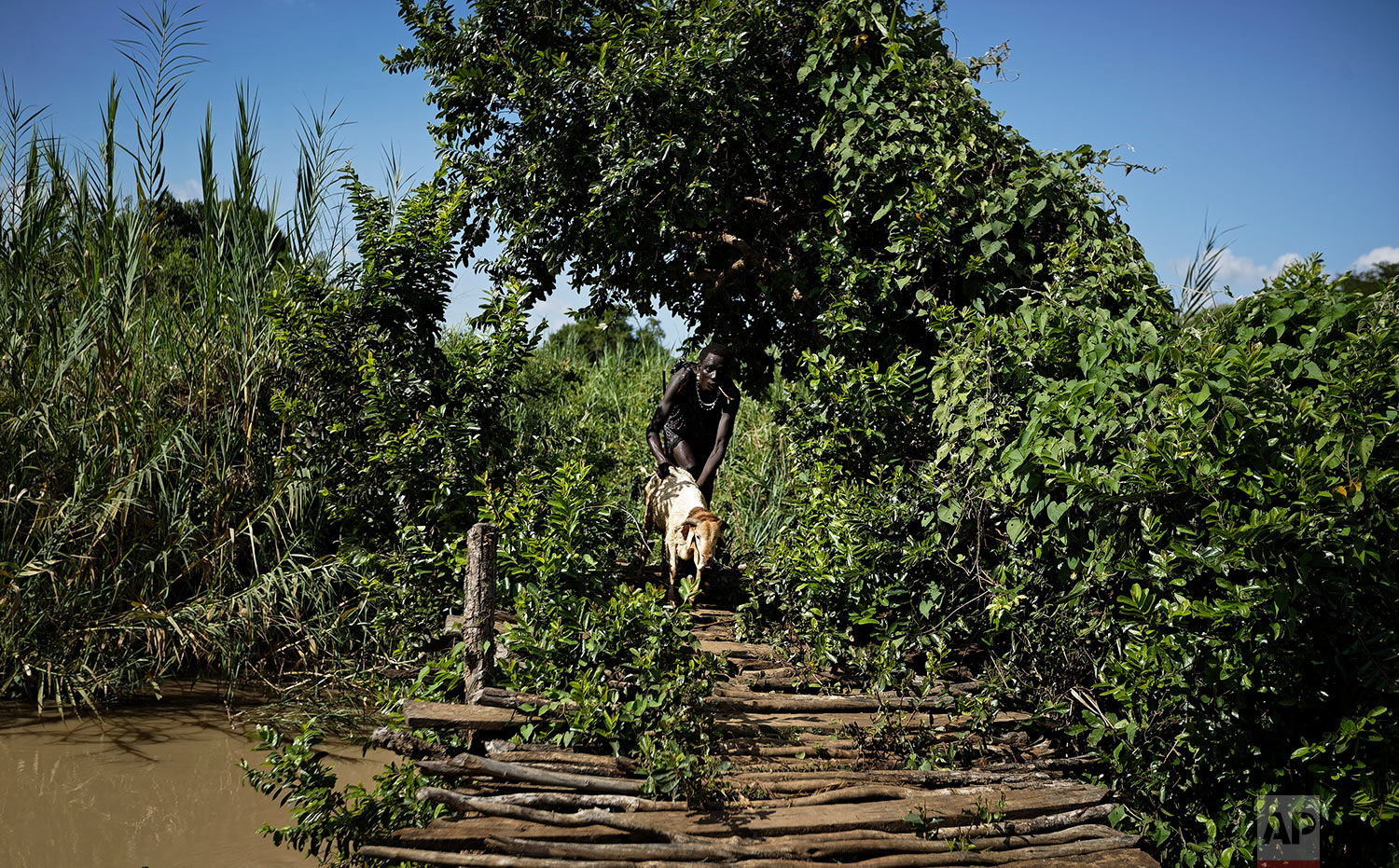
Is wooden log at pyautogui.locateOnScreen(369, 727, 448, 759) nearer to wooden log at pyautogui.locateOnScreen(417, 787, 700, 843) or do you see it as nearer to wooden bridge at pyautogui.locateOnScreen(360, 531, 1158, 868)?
wooden bridge at pyautogui.locateOnScreen(360, 531, 1158, 868)

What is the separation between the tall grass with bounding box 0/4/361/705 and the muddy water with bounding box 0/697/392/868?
30 centimetres

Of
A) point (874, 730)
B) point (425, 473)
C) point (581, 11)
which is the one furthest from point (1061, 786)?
point (581, 11)

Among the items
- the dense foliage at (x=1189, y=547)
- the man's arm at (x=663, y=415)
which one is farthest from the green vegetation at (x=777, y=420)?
the man's arm at (x=663, y=415)

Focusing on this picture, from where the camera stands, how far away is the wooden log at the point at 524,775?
3668 mm

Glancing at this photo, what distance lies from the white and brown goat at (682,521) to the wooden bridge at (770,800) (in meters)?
1.28

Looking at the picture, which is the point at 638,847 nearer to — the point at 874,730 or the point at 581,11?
the point at 874,730

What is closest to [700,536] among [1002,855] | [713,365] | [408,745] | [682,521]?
[682,521]

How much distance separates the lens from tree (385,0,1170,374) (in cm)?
523

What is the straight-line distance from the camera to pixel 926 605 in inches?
195

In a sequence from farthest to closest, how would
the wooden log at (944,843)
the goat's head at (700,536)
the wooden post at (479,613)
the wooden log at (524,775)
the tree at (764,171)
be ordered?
the goat's head at (700,536) → the tree at (764,171) → the wooden post at (479,613) → the wooden log at (524,775) → the wooden log at (944,843)

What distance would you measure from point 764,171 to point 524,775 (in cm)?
469

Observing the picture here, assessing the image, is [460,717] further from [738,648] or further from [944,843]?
[944,843]

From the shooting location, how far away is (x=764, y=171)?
6.59 meters

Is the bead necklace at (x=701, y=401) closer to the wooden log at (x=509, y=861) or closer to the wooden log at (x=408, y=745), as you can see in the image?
the wooden log at (x=408, y=745)
